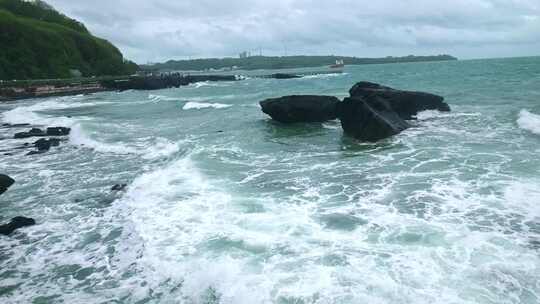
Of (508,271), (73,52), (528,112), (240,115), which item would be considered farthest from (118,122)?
(73,52)

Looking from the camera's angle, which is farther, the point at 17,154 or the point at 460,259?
the point at 17,154

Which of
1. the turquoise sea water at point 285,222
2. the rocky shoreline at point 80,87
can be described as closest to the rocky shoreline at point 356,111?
the turquoise sea water at point 285,222

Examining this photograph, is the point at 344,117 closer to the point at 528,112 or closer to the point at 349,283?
the point at 528,112

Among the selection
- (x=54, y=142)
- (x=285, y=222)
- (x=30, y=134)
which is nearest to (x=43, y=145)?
(x=54, y=142)

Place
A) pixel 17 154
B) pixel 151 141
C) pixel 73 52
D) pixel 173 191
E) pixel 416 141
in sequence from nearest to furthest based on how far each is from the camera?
pixel 173 191
pixel 416 141
pixel 17 154
pixel 151 141
pixel 73 52

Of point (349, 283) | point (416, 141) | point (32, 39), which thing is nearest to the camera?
point (349, 283)

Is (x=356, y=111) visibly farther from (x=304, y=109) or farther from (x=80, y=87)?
(x=80, y=87)

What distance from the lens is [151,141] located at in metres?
27.4

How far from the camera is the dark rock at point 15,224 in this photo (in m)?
12.8

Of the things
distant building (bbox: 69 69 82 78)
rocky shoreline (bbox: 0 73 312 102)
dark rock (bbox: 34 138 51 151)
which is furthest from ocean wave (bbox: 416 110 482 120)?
distant building (bbox: 69 69 82 78)

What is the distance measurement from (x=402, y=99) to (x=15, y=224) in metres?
24.2

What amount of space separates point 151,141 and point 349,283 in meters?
21.1

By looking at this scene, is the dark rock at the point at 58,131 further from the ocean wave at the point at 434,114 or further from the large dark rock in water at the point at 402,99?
the ocean wave at the point at 434,114

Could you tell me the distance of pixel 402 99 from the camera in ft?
97.1
